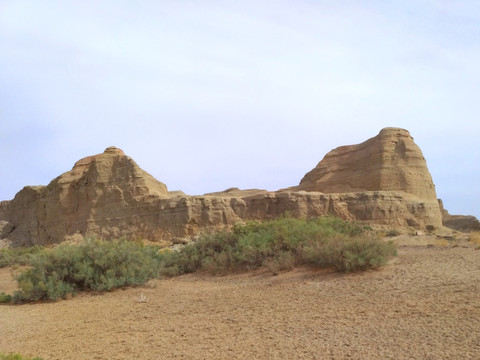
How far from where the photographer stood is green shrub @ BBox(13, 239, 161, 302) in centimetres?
978

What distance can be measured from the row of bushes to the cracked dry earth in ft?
1.27

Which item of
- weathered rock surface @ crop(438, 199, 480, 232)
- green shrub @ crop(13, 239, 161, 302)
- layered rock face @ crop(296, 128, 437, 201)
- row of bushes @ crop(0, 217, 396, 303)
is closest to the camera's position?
row of bushes @ crop(0, 217, 396, 303)

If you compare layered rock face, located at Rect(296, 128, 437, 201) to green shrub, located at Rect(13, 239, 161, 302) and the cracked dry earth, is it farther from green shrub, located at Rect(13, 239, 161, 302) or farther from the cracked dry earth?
green shrub, located at Rect(13, 239, 161, 302)

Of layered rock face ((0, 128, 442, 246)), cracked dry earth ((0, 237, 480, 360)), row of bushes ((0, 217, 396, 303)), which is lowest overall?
cracked dry earth ((0, 237, 480, 360))

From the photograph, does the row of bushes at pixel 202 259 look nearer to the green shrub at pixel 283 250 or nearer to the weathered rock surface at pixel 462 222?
the green shrub at pixel 283 250

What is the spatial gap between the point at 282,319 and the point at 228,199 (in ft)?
65.2

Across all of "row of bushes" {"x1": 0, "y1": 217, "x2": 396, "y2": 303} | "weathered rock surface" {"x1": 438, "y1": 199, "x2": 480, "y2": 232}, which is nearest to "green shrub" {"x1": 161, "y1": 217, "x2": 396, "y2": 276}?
"row of bushes" {"x1": 0, "y1": 217, "x2": 396, "y2": 303}

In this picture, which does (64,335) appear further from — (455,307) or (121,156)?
(121,156)

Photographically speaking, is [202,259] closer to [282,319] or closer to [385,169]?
[282,319]

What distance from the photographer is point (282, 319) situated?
6.38 metres

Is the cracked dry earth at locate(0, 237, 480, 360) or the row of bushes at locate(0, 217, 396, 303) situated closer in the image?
the cracked dry earth at locate(0, 237, 480, 360)

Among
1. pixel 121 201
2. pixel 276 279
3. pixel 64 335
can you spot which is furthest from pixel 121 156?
pixel 64 335

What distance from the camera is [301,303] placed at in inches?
288

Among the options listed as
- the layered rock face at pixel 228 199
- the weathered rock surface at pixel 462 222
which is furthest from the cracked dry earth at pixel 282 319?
the weathered rock surface at pixel 462 222
